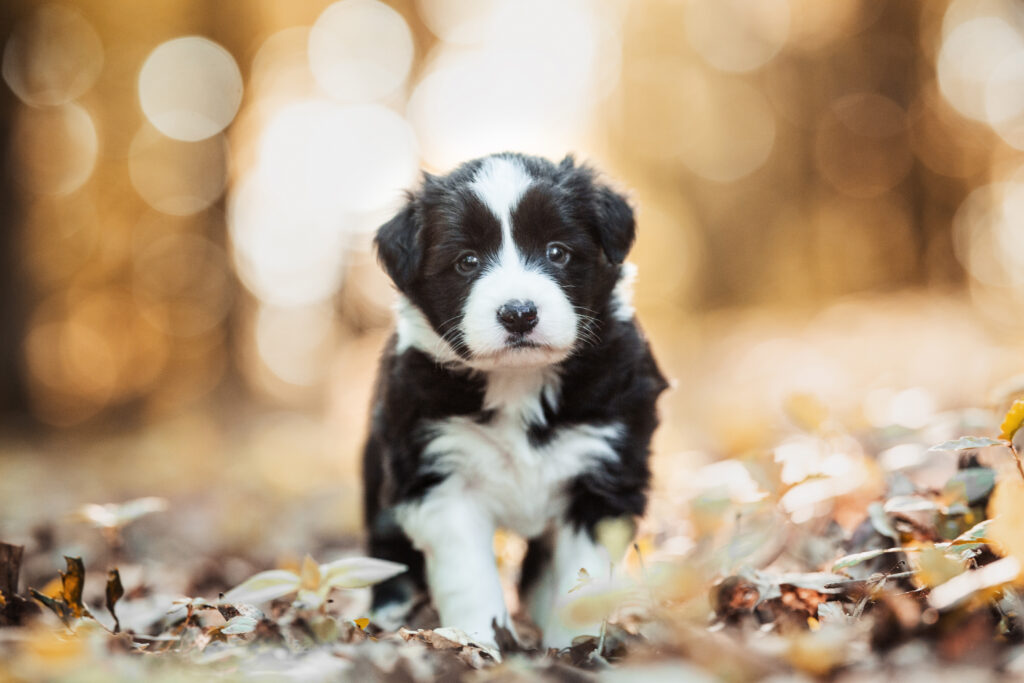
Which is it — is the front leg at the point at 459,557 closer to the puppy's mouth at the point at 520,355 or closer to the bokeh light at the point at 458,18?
the puppy's mouth at the point at 520,355

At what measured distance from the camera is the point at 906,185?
14.9 meters

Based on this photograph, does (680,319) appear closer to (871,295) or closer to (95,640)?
(871,295)

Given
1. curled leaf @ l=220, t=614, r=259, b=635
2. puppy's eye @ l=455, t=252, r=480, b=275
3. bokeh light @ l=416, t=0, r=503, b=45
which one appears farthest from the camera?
bokeh light @ l=416, t=0, r=503, b=45

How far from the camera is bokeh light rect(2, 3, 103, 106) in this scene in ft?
34.1

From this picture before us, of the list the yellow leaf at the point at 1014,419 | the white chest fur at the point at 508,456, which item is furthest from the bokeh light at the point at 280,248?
the yellow leaf at the point at 1014,419

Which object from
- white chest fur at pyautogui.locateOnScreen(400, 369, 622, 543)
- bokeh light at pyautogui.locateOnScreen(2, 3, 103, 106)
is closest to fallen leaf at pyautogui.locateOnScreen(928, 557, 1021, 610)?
white chest fur at pyautogui.locateOnScreen(400, 369, 622, 543)

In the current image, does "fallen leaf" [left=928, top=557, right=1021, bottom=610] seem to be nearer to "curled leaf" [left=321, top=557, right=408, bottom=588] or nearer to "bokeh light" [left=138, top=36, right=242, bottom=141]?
"curled leaf" [left=321, top=557, right=408, bottom=588]

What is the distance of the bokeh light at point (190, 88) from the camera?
12.4 metres

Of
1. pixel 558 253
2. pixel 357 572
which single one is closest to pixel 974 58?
pixel 558 253

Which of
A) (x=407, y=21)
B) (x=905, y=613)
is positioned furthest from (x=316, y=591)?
(x=407, y=21)

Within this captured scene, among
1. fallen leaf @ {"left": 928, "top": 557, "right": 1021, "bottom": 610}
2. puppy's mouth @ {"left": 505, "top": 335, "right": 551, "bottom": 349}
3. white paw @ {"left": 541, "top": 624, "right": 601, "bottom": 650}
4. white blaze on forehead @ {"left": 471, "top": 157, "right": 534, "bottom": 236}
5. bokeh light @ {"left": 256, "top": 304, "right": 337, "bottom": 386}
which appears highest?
white blaze on forehead @ {"left": 471, "top": 157, "right": 534, "bottom": 236}

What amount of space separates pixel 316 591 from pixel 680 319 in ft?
61.8

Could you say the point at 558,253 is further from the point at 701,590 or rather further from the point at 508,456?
the point at 701,590

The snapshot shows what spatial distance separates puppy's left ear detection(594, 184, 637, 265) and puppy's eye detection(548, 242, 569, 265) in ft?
0.53
